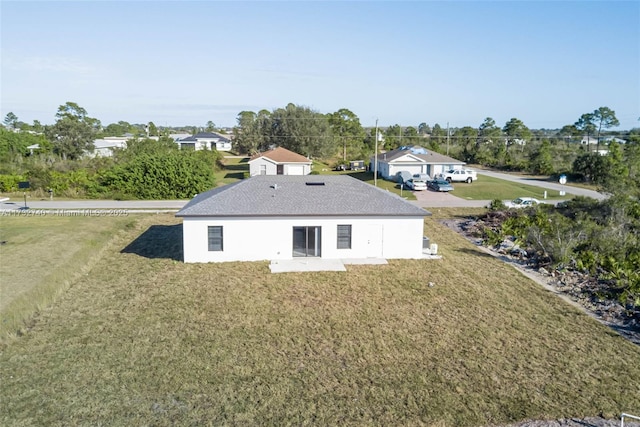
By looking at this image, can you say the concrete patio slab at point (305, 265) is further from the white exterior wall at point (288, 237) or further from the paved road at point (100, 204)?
the paved road at point (100, 204)

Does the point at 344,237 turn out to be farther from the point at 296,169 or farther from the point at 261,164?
the point at 261,164

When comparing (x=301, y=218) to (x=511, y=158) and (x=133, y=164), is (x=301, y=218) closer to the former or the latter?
(x=133, y=164)

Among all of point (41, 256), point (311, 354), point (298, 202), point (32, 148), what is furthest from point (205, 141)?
point (311, 354)

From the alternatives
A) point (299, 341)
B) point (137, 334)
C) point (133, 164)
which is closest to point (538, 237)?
point (299, 341)

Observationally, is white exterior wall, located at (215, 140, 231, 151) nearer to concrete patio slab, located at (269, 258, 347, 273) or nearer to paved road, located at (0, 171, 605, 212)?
paved road, located at (0, 171, 605, 212)

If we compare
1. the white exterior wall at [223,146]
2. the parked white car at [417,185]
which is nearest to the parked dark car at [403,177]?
the parked white car at [417,185]

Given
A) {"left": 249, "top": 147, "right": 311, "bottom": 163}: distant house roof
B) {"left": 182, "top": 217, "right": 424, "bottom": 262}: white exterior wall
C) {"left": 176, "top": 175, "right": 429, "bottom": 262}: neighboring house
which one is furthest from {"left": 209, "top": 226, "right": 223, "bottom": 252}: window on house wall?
{"left": 249, "top": 147, "right": 311, "bottom": 163}: distant house roof
